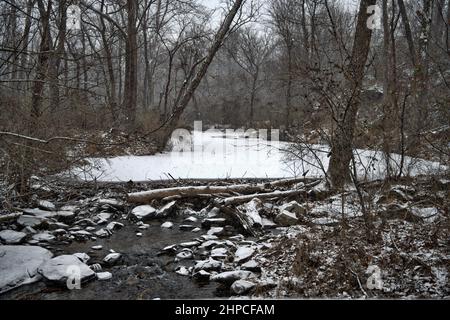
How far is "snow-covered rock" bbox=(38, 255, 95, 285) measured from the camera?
4.65 m

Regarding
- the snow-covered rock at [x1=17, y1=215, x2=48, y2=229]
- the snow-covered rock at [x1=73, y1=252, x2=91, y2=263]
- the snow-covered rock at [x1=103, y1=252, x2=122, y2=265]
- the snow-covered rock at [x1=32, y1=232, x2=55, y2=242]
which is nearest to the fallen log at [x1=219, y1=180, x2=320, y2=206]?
the snow-covered rock at [x1=103, y1=252, x2=122, y2=265]

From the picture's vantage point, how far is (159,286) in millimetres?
4734

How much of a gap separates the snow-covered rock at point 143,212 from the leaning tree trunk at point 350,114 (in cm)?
370

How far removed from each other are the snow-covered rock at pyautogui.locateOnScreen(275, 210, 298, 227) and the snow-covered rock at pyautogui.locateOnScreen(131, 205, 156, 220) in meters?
2.59

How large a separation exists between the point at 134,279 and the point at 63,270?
0.90m

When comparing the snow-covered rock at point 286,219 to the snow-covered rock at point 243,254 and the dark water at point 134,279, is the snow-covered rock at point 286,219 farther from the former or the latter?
the dark water at point 134,279

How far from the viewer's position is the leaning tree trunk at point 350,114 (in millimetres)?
5328

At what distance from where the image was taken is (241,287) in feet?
14.5

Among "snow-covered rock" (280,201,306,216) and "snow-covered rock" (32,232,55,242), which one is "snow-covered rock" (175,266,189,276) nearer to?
"snow-covered rock" (32,232,55,242)

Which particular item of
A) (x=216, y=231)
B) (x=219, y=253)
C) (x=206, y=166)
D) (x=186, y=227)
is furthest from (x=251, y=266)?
(x=206, y=166)
